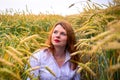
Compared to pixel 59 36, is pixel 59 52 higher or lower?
lower

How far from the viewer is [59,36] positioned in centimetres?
336

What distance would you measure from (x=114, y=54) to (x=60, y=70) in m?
1.20

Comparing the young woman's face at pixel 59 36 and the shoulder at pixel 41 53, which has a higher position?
the young woman's face at pixel 59 36

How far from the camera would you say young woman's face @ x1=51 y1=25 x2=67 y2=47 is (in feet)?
10.9

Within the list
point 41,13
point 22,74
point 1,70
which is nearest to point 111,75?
point 22,74

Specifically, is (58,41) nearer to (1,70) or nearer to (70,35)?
(70,35)

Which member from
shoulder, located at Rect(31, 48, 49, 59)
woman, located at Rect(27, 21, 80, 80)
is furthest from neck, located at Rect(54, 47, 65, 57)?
shoulder, located at Rect(31, 48, 49, 59)

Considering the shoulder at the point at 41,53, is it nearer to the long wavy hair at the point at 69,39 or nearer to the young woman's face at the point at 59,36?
the long wavy hair at the point at 69,39

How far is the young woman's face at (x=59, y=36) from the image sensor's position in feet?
10.9

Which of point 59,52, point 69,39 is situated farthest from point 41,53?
point 69,39

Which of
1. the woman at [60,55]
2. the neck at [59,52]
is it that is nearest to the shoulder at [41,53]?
the woman at [60,55]

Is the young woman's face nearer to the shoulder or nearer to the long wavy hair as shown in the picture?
the long wavy hair

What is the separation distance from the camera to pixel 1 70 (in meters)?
1.52

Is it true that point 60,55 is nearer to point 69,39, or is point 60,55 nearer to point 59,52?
point 59,52
